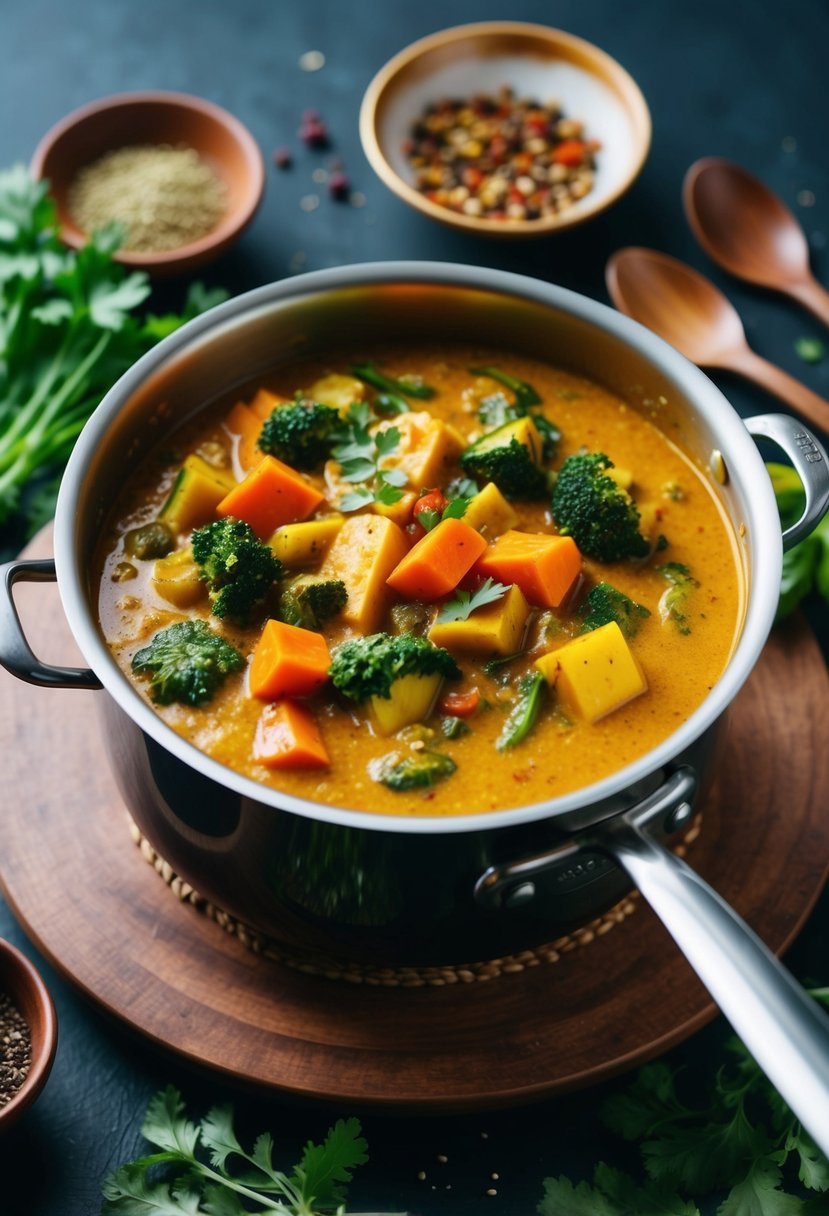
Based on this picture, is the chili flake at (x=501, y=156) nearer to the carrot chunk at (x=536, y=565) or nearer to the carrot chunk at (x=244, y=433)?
the carrot chunk at (x=244, y=433)

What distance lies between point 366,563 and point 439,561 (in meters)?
0.18

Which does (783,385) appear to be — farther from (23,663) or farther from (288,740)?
(23,663)

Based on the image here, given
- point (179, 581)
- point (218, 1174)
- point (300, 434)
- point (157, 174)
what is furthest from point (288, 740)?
point (157, 174)

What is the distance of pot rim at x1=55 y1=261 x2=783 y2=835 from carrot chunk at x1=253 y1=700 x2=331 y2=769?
0.28 ft

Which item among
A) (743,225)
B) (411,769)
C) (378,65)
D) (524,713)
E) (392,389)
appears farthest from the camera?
(378,65)

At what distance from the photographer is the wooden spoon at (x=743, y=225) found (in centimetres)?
485

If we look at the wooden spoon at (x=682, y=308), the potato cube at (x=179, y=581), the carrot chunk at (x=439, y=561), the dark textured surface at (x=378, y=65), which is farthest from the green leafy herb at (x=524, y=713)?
the wooden spoon at (x=682, y=308)

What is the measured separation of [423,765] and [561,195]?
9.24 feet

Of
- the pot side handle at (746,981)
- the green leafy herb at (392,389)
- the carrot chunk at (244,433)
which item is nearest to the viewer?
the pot side handle at (746,981)

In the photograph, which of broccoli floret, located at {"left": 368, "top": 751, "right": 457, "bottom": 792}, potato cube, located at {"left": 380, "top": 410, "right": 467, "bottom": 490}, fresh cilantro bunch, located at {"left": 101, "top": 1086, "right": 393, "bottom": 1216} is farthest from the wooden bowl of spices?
fresh cilantro bunch, located at {"left": 101, "top": 1086, "right": 393, "bottom": 1216}

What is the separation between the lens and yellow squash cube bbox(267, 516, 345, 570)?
10.6 ft

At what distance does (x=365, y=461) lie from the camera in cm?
339

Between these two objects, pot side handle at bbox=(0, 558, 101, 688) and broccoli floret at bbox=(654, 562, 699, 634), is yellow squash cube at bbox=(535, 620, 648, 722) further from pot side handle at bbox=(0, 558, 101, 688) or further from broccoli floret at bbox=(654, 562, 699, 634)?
pot side handle at bbox=(0, 558, 101, 688)

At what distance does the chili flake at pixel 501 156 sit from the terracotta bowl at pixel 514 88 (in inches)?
1.8
